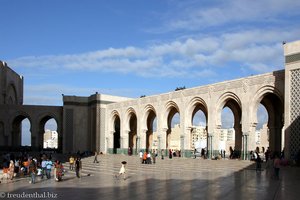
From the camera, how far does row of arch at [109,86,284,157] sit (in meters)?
21.7

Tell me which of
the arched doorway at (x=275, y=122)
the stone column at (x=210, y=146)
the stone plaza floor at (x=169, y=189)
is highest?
the arched doorway at (x=275, y=122)

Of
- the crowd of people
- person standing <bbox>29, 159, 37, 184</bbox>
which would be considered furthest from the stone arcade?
person standing <bbox>29, 159, 37, 184</bbox>

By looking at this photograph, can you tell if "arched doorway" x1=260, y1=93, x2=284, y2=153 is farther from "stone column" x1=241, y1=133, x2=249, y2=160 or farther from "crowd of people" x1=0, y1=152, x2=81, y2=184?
"crowd of people" x1=0, y1=152, x2=81, y2=184

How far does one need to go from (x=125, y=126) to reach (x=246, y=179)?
2002 cm

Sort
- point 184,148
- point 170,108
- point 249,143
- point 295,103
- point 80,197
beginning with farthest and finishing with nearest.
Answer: point 170,108 < point 184,148 < point 249,143 < point 295,103 < point 80,197

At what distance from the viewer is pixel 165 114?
28938 mm

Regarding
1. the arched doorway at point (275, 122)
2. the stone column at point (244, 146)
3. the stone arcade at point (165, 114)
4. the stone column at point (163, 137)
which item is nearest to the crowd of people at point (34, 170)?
the stone column at point (244, 146)

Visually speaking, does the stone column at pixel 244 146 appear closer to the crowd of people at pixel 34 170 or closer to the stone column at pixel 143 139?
the crowd of people at pixel 34 170

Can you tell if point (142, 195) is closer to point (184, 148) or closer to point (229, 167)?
point (229, 167)

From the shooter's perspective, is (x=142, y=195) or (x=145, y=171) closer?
(x=142, y=195)

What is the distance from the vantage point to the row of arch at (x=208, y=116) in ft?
71.2

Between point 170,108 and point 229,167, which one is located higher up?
point 170,108

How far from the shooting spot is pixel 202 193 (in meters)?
10.8

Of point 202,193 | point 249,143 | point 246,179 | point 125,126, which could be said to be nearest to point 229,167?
point 249,143
